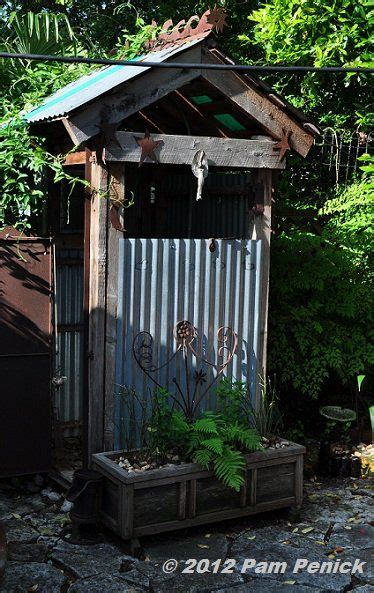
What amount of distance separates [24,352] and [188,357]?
4.93 feet

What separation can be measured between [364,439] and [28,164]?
4680 mm

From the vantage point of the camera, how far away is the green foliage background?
721 cm

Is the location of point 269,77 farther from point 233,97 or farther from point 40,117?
point 40,117

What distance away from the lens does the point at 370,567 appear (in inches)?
223

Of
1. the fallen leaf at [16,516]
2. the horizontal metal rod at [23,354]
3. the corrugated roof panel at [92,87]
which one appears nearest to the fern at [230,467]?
the fallen leaf at [16,516]

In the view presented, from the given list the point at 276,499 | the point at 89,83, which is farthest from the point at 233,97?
the point at 276,499

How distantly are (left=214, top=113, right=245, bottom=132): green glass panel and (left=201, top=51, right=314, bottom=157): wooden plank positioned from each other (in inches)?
19.8

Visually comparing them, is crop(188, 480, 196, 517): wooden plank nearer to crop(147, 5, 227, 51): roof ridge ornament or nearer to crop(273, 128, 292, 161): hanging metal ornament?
crop(273, 128, 292, 161): hanging metal ornament

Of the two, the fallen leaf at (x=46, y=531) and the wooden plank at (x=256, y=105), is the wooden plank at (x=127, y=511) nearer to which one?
the fallen leaf at (x=46, y=531)

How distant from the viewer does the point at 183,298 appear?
6.64 metres

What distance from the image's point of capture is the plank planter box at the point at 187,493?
18.9 ft

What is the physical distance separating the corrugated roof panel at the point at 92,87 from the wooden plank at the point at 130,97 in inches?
2.8

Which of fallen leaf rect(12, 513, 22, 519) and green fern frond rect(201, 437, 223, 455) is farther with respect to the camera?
fallen leaf rect(12, 513, 22, 519)

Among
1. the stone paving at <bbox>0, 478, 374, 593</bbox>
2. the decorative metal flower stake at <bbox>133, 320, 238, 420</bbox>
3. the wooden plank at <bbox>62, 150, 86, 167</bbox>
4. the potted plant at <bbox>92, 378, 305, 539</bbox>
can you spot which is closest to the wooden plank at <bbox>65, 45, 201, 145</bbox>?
the wooden plank at <bbox>62, 150, 86, 167</bbox>
